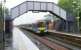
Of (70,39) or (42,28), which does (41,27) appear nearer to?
(42,28)

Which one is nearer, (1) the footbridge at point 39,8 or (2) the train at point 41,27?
(2) the train at point 41,27

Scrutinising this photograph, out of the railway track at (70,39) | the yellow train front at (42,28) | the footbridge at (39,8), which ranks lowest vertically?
the railway track at (70,39)

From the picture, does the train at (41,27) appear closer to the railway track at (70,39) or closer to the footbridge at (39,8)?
the railway track at (70,39)

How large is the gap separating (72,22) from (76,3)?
10.7ft

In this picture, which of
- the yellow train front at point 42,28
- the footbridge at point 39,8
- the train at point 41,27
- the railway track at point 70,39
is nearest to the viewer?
the railway track at point 70,39

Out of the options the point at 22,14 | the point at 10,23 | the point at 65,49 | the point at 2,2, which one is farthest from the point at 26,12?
the point at 2,2

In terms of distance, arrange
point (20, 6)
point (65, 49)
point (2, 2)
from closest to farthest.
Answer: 1. point (2, 2)
2. point (65, 49)
3. point (20, 6)

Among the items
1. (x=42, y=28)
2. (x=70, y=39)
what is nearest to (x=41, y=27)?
(x=42, y=28)

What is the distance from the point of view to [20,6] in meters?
24.4

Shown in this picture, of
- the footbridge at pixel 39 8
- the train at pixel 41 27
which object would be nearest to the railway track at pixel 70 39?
the train at pixel 41 27

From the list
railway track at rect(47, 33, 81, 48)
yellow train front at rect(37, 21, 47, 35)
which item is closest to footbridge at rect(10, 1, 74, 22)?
yellow train front at rect(37, 21, 47, 35)

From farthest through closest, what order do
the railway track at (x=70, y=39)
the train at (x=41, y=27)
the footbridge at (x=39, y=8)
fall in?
1. the footbridge at (x=39, y=8)
2. the train at (x=41, y=27)
3. the railway track at (x=70, y=39)

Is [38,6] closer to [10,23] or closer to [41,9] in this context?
[41,9]

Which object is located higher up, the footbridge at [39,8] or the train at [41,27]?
the footbridge at [39,8]
